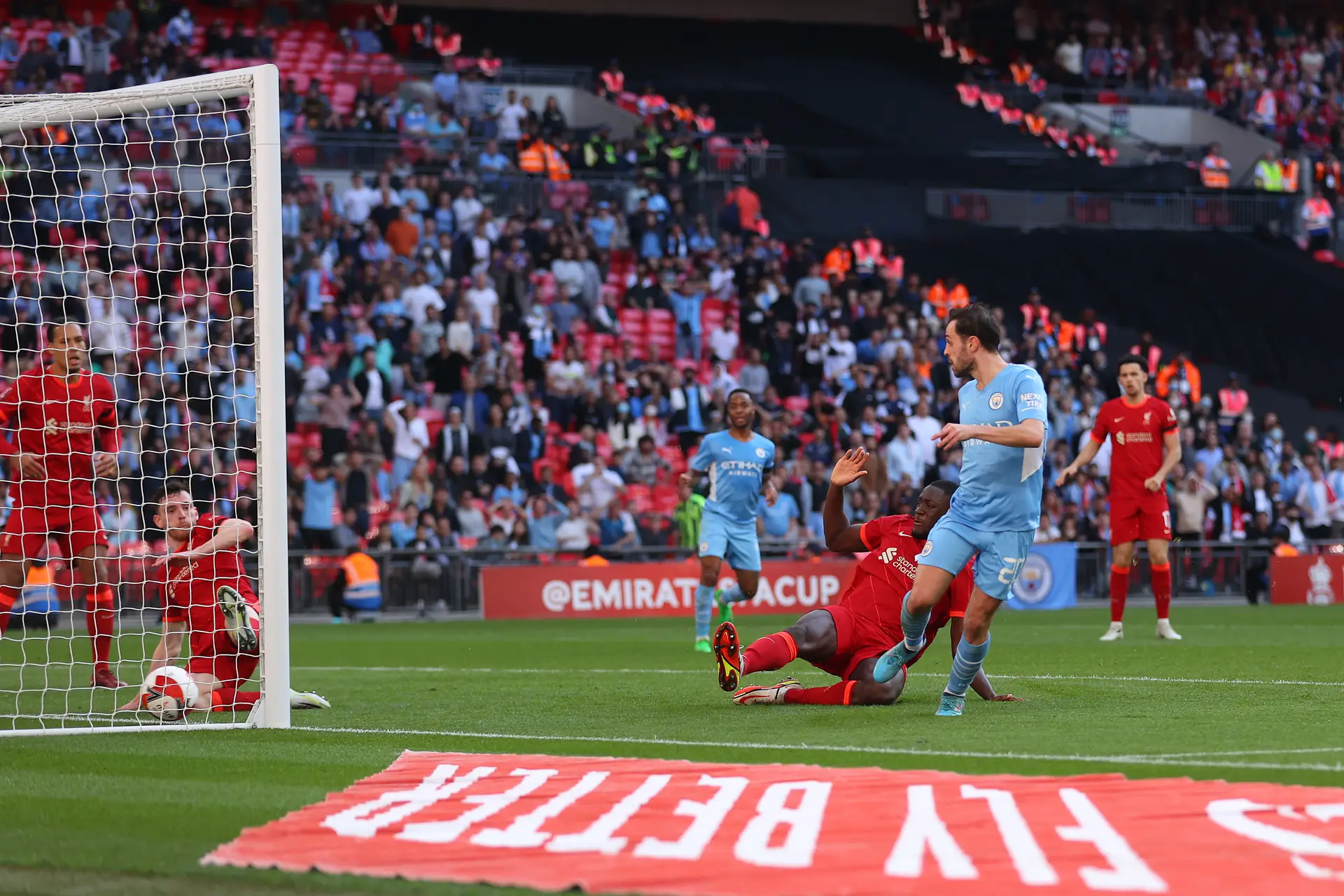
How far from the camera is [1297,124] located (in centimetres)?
4000

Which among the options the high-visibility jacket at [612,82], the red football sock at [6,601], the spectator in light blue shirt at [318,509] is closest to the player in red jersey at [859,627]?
the red football sock at [6,601]

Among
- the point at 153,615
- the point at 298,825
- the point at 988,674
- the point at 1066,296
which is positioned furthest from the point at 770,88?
the point at 298,825

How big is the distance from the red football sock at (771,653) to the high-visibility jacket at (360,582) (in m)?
14.1

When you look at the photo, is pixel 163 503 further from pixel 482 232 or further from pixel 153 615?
pixel 482 232

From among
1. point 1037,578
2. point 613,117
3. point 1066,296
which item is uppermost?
point 613,117

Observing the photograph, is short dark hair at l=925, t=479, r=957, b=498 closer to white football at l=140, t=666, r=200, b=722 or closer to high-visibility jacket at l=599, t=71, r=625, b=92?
white football at l=140, t=666, r=200, b=722

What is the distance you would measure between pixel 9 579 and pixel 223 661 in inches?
108

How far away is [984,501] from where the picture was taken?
938 cm

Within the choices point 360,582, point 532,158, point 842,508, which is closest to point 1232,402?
point 532,158

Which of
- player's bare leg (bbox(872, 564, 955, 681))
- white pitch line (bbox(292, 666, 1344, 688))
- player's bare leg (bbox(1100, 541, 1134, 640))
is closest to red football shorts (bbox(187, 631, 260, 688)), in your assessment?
white pitch line (bbox(292, 666, 1344, 688))

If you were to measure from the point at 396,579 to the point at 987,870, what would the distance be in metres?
19.6

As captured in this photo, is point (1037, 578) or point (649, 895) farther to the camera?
point (1037, 578)

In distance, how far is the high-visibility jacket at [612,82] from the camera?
1436 inches

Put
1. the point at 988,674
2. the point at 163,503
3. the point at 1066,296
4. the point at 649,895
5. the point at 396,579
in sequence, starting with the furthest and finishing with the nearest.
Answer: the point at 1066,296, the point at 396,579, the point at 988,674, the point at 163,503, the point at 649,895
